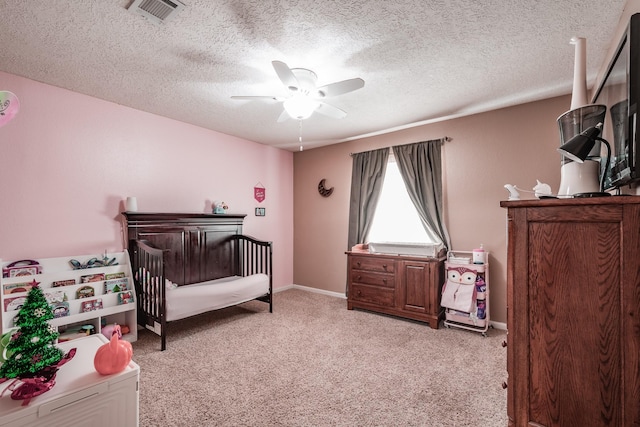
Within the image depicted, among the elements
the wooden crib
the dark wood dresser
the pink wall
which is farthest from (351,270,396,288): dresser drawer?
the pink wall

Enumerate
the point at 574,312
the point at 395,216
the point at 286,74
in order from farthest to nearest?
the point at 395,216, the point at 286,74, the point at 574,312

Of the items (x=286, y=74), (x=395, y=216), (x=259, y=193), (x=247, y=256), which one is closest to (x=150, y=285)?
(x=247, y=256)

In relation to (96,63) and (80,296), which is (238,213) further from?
(96,63)

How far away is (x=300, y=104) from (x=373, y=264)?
6.77ft

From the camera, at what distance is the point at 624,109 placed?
3.80ft

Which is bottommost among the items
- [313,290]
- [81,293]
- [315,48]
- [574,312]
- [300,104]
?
[313,290]

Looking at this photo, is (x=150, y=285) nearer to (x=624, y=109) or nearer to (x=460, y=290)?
(x=460, y=290)

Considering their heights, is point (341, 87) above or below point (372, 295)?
above

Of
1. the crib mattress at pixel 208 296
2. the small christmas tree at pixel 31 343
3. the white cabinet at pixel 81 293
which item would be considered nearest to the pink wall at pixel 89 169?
the white cabinet at pixel 81 293

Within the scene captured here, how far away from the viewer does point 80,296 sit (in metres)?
2.42

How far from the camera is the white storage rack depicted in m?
2.78

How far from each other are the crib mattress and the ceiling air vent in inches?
84.6

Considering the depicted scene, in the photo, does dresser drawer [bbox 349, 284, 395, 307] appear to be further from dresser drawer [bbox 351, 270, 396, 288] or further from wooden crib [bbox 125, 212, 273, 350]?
wooden crib [bbox 125, 212, 273, 350]

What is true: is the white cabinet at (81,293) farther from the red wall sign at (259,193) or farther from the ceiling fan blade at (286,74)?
the ceiling fan blade at (286,74)
